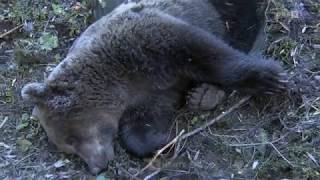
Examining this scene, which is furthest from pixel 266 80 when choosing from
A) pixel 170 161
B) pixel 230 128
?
pixel 170 161

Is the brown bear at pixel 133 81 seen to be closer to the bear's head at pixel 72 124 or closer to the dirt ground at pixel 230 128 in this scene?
the bear's head at pixel 72 124

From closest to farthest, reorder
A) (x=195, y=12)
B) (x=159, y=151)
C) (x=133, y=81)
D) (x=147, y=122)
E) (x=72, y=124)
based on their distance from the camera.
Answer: (x=159, y=151) → (x=72, y=124) → (x=133, y=81) → (x=147, y=122) → (x=195, y=12)

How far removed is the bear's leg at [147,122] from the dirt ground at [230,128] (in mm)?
101

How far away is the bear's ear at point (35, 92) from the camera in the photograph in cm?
434

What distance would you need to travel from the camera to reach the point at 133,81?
15.0 feet

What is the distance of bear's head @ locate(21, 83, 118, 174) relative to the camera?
4.40 meters

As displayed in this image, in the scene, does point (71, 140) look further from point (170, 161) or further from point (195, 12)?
point (195, 12)

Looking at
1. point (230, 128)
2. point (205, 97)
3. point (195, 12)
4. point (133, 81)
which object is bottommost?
point (230, 128)

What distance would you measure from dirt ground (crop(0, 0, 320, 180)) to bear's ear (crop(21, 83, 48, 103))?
0.49 meters

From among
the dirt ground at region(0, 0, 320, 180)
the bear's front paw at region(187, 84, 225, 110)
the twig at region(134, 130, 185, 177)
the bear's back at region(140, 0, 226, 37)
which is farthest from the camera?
the bear's back at region(140, 0, 226, 37)

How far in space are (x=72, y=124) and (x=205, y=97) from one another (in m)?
0.97

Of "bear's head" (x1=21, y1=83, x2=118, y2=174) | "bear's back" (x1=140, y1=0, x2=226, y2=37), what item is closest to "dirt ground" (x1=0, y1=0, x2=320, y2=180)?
"bear's head" (x1=21, y1=83, x2=118, y2=174)

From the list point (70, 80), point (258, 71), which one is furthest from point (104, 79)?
point (258, 71)

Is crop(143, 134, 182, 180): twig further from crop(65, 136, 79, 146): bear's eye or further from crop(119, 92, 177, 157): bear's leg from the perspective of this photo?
crop(65, 136, 79, 146): bear's eye
